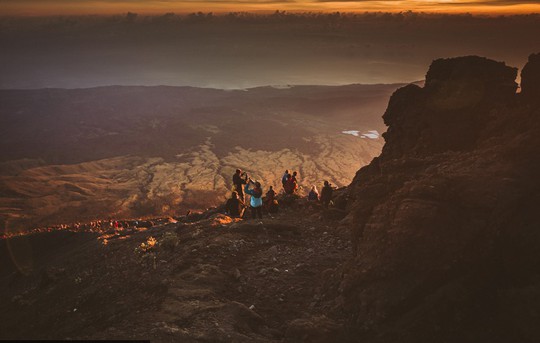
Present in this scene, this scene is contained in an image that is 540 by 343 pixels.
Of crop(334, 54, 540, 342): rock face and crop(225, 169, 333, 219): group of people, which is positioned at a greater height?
crop(334, 54, 540, 342): rock face

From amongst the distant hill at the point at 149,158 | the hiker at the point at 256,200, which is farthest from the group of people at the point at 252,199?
the distant hill at the point at 149,158

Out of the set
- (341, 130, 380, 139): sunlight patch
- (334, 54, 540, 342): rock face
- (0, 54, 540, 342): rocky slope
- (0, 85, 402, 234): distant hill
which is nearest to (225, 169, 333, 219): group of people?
(0, 54, 540, 342): rocky slope

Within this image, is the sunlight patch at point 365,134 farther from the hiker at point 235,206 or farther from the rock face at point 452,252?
the rock face at point 452,252

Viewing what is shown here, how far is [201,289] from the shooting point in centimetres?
→ 1205

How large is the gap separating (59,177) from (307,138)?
88.4m

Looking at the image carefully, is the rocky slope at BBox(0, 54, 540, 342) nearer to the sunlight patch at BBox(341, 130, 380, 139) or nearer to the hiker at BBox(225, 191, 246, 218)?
the hiker at BBox(225, 191, 246, 218)

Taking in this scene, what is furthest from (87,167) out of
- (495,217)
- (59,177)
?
(495,217)

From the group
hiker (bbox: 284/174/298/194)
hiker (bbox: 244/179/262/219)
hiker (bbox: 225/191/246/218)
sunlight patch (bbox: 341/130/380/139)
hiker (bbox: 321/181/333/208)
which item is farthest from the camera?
sunlight patch (bbox: 341/130/380/139)

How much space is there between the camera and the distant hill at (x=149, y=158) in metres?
88.3

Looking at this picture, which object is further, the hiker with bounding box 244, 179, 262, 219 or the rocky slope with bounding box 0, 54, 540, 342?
the hiker with bounding box 244, 179, 262, 219

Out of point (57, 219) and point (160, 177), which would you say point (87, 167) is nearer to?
point (160, 177)

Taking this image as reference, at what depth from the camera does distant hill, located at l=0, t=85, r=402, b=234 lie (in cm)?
8826

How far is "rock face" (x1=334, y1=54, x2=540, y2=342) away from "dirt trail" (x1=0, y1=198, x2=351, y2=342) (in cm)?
150

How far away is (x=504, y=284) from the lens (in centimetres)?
832
